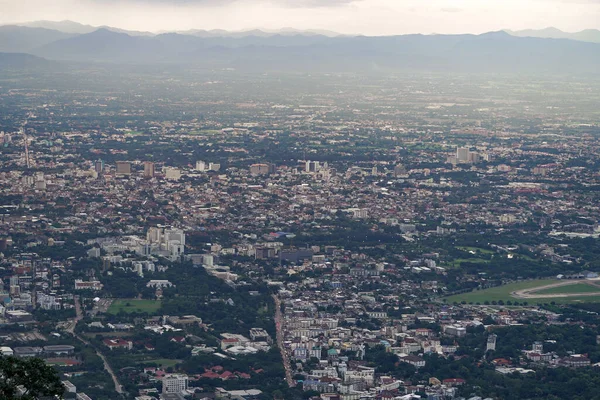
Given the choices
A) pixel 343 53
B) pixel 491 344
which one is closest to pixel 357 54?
pixel 343 53

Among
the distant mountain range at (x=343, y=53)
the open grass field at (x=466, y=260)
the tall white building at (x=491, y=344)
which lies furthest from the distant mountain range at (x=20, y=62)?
the tall white building at (x=491, y=344)

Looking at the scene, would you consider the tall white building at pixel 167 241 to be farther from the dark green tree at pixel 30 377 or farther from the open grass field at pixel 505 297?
the dark green tree at pixel 30 377

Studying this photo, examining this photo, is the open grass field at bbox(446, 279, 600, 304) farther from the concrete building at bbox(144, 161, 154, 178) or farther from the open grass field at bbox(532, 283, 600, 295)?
the concrete building at bbox(144, 161, 154, 178)

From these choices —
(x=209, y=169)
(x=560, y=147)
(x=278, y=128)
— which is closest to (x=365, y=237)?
(x=209, y=169)

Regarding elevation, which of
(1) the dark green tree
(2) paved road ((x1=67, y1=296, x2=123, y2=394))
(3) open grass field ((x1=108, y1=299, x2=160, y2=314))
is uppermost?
(1) the dark green tree

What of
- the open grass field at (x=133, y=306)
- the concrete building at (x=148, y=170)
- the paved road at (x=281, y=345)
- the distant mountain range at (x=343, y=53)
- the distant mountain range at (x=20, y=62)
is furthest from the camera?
the distant mountain range at (x=343, y=53)

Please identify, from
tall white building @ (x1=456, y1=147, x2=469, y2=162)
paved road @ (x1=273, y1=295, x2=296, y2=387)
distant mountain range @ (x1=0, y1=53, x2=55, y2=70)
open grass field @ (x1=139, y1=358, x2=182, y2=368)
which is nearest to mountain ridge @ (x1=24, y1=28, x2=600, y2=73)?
distant mountain range @ (x1=0, y1=53, x2=55, y2=70)
